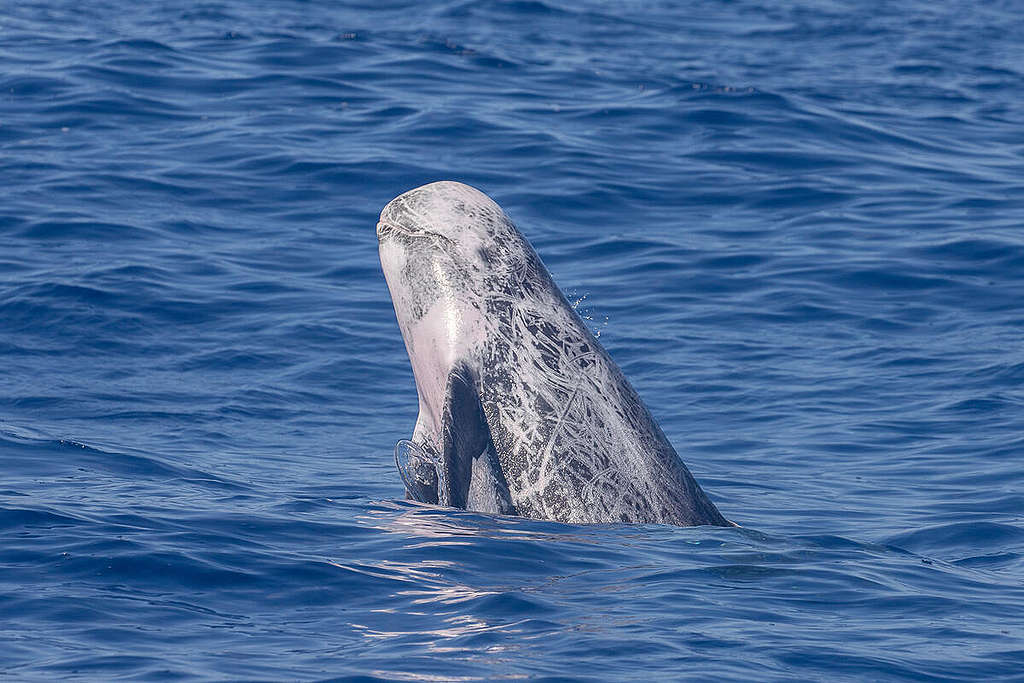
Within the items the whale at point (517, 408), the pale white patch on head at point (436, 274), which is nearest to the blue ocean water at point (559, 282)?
the whale at point (517, 408)

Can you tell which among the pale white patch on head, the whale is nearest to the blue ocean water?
the whale

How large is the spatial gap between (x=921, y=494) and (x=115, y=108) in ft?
55.0

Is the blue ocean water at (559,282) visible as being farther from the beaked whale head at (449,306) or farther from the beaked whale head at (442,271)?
the beaked whale head at (442,271)

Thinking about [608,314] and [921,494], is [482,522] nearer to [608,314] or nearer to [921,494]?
[921,494]

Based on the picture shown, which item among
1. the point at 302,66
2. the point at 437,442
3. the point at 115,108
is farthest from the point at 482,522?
the point at 302,66

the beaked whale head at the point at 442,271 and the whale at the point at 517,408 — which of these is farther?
the beaked whale head at the point at 442,271

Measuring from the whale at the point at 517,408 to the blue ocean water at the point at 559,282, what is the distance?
0.25 m

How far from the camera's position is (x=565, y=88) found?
28062 mm

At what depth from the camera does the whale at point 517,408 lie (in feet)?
35.0

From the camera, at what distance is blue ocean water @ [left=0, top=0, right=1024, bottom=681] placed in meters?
8.72

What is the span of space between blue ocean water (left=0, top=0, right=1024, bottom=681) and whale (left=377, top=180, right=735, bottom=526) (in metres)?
0.25

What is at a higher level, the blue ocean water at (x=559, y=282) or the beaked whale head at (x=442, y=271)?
the beaked whale head at (x=442, y=271)

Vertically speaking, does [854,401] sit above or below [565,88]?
below

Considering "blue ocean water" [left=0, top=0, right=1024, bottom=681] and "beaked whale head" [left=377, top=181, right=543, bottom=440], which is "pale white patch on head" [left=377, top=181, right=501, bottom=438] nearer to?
"beaked whale head" [left=377, top=181, right=543, bottom=440]
